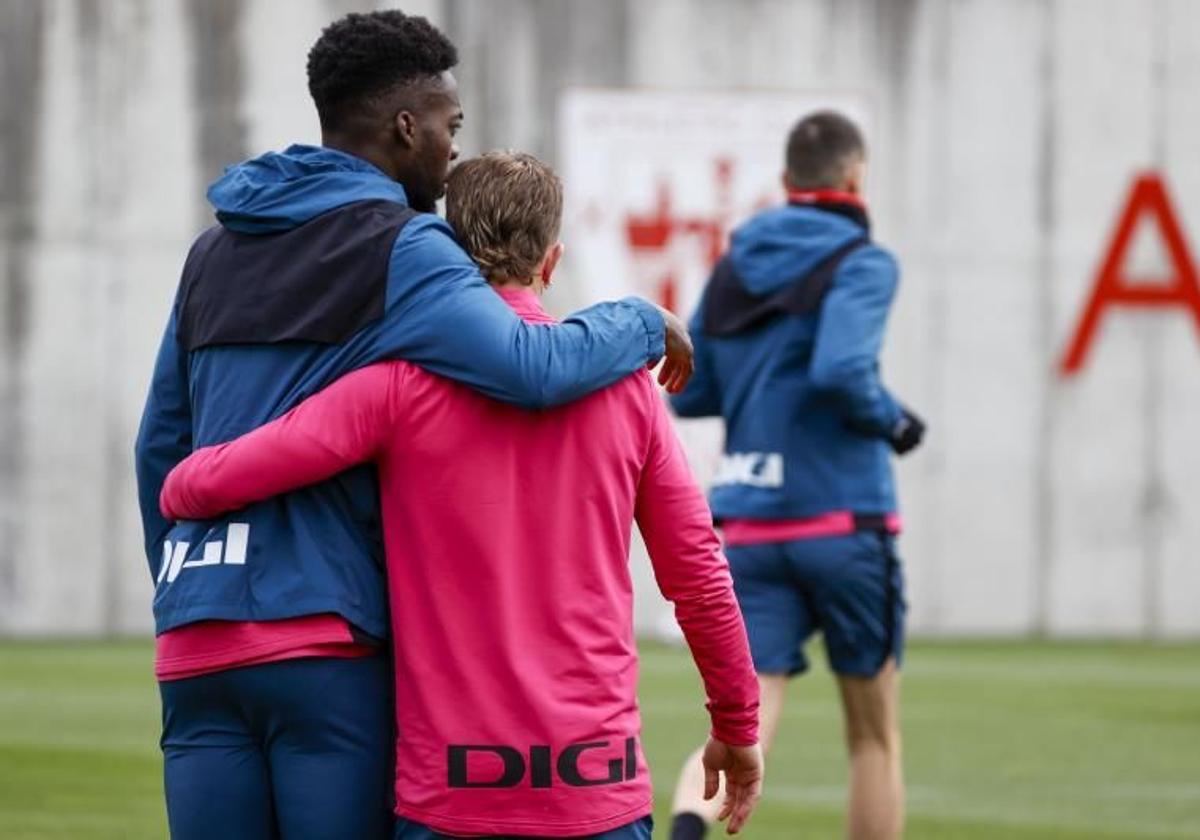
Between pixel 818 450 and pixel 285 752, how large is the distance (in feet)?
11.2

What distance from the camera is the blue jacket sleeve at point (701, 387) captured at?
7.45 m

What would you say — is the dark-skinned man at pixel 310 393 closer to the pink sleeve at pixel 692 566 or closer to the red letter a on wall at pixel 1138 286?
the pink sleeve at pixel 692 566

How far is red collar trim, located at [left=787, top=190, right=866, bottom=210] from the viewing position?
7344 mm

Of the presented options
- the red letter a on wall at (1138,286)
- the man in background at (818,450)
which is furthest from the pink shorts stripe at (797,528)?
the red letter a on wall at (1138,286)

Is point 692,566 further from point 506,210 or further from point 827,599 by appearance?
point 827,599

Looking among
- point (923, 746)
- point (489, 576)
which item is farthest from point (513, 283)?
point (923, 746)

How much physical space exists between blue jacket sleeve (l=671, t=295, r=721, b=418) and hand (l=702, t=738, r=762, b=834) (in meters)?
3.14

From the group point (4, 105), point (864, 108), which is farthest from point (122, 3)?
point (864, 108)

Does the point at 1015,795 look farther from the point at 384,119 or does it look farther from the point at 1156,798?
the point at 384,119

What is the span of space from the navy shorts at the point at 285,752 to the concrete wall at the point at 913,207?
588 inches

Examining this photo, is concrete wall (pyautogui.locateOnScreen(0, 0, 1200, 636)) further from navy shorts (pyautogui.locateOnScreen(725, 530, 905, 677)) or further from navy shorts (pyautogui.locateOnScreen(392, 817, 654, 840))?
navy shorts (pyautogui.locateOnScreen(392, 817, 654, 840))

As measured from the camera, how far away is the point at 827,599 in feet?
23.5

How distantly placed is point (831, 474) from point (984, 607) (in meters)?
13.2

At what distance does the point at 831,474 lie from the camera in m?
7.23
